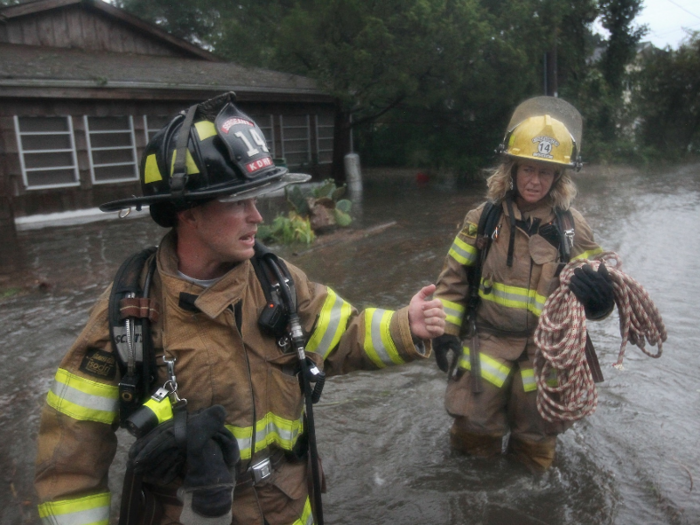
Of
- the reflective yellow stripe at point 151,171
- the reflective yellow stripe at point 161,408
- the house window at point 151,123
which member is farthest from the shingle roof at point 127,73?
the reflective yellow stripe at point 161,408

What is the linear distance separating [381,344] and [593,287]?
4.21 ft

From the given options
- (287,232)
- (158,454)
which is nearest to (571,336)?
(158,454)

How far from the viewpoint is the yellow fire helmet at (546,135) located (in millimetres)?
3195

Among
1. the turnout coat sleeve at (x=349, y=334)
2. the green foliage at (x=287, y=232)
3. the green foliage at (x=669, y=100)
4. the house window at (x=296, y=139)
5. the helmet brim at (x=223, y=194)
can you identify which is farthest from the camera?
the green foliage at (x=669, y=100)

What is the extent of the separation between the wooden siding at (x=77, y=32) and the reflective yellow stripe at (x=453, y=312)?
14495 mm

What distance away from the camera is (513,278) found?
10.6 ft

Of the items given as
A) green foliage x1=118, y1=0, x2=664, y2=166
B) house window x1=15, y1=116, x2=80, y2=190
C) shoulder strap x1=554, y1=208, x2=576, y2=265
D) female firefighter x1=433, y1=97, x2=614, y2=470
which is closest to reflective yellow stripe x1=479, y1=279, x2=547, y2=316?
female firefighter x1=433, y1=97, x2=614, y2=470

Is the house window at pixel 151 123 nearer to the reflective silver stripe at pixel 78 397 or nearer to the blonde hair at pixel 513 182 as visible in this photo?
the blonde hair at pixel 513 182

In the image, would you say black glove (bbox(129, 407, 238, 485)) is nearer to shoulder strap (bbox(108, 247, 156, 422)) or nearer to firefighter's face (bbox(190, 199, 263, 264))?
shoulder strap (bbox(108, 247, 156, 422))

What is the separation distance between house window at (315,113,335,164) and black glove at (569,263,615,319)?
15.8m

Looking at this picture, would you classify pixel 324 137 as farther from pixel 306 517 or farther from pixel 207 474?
pixel 207 474

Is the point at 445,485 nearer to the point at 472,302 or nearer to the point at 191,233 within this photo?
the point at 472,302

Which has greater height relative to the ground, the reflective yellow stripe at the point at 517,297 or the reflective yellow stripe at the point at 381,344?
the reflective yellow stripe at the point at 381,344

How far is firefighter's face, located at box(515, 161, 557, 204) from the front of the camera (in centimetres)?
323
